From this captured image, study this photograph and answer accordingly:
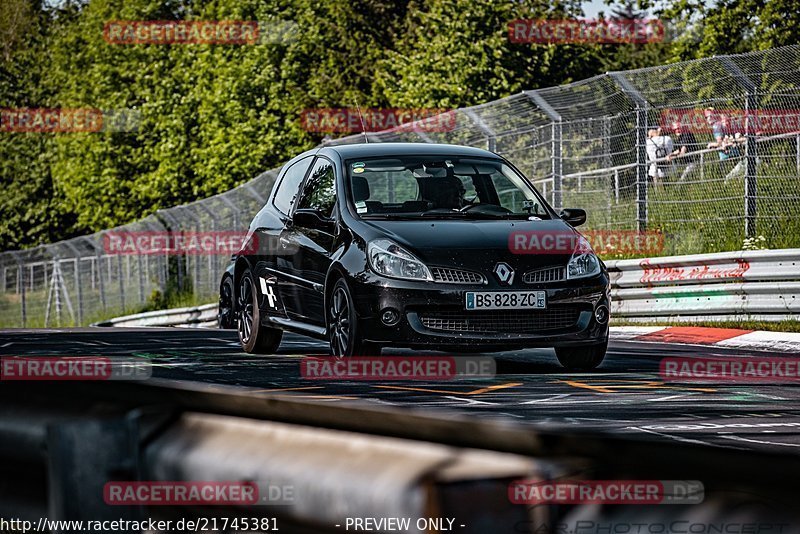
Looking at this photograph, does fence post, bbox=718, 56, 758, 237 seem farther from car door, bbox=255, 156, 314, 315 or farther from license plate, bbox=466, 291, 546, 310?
license plate, bbox=466, 291, 546, 310

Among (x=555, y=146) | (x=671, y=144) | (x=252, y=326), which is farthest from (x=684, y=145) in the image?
(x=252, y=326)

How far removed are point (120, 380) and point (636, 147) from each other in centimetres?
1577

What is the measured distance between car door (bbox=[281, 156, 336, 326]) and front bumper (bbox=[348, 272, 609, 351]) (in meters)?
0.83

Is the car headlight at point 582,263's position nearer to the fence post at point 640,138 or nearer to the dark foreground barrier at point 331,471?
the dark foreground barrier at point 331,471

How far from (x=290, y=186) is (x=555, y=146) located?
765cm

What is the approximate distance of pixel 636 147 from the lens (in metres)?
18.3

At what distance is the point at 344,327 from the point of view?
1041 centimetres

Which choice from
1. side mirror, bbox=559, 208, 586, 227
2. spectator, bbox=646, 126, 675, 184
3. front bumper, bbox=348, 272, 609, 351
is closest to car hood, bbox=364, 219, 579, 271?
front bumper, bbox=348, 272, 609, 351

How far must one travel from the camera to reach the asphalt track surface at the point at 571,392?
729cm

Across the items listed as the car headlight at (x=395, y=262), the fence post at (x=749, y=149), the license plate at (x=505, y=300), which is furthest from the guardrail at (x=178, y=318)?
the license plate at (x=505, y=300)

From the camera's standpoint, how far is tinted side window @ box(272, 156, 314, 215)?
40.3ft

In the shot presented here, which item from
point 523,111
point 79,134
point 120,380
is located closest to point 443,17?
point 523,111

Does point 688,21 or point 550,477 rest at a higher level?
point 688,21

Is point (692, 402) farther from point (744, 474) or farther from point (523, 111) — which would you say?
point (523, 111)
